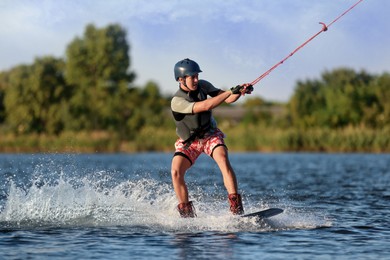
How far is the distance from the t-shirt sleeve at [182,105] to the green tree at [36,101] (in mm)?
55592

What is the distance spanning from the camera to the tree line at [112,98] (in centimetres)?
5800

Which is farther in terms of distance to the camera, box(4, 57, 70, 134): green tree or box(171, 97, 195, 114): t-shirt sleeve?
box(4, 57, 70, 134): green tree

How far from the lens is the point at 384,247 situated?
930 centimetres

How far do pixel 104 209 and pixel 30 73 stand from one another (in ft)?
205

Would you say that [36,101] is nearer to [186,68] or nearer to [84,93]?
[84,93]

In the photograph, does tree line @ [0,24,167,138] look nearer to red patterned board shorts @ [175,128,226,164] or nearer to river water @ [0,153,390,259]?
river water @ [0,153,390,259]

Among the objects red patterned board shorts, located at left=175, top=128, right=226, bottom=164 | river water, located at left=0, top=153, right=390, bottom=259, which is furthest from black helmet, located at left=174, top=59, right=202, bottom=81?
river water, located at left=0, top=153, right=390, bottom=259

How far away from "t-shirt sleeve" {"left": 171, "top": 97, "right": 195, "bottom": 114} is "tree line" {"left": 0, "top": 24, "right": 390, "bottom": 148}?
45.9m

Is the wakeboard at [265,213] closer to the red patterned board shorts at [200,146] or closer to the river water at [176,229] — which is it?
the river water at [176,229]

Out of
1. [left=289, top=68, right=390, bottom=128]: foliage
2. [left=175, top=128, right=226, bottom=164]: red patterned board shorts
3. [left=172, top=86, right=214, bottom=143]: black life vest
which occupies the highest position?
[left=289, top=68, right=390, bottom=128]: foliage

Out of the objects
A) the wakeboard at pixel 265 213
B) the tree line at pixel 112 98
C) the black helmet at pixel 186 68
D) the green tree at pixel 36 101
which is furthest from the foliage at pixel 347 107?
the black helmet at pixel 186 68

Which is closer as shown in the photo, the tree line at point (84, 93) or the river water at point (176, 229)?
the river water at point (176, 229)

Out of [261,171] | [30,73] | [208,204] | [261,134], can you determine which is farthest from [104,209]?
[30,73]

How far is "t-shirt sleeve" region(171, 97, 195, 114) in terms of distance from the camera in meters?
10.6
